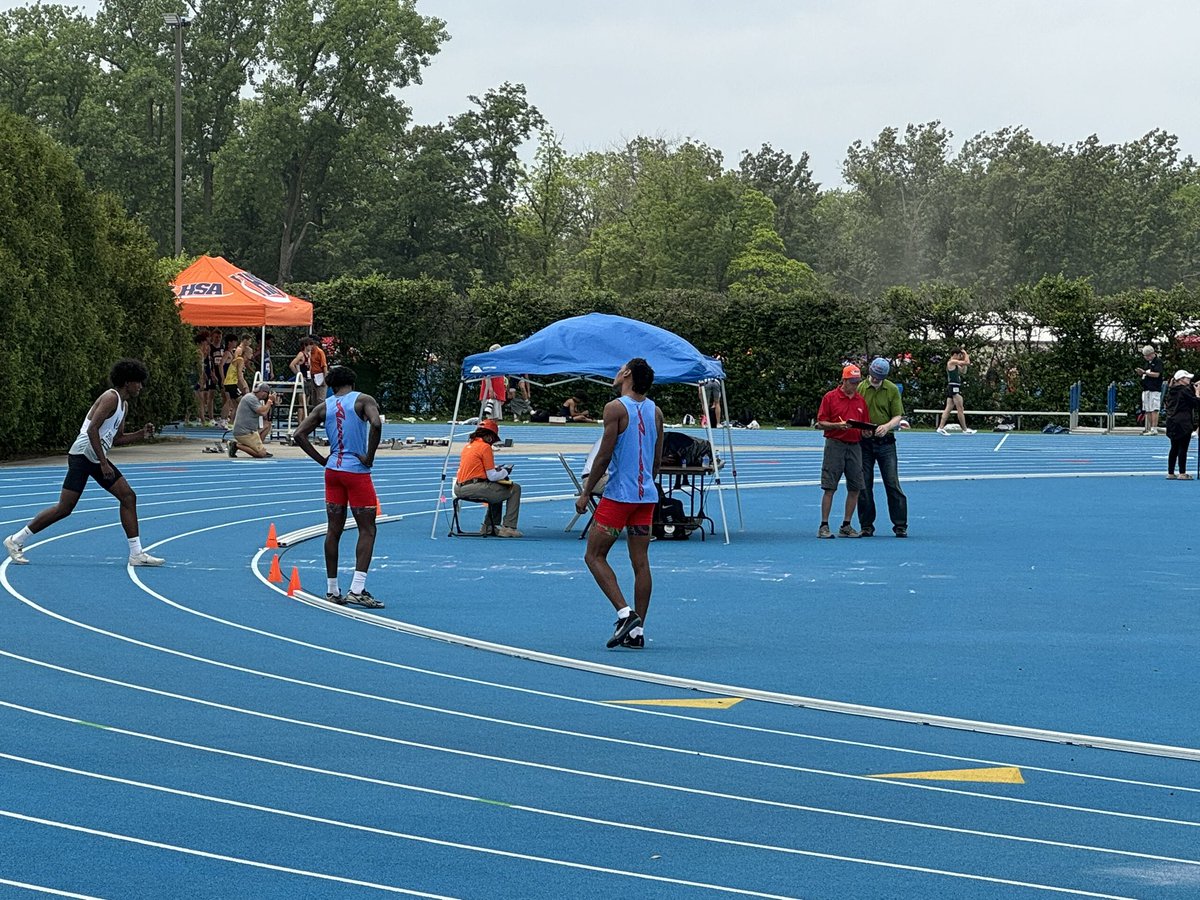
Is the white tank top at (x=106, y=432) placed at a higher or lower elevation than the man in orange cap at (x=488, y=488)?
higher

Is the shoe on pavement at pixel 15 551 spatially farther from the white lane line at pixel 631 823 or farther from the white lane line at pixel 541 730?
the white lane line at pixel 631 823

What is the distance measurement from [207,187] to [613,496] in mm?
68556

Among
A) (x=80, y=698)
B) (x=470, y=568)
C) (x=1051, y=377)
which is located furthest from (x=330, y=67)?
(x=80, y=698)

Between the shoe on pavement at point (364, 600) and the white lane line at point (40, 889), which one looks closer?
the white lane line at point (40, 889)

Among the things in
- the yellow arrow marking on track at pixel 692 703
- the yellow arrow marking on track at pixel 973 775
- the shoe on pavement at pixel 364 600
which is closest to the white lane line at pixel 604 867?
the yellow arrow marking on track at pixel 973 775

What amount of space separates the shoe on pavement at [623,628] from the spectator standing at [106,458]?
508cm

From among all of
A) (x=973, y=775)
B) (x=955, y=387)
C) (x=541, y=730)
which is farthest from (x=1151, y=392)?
(x=973, y=775)

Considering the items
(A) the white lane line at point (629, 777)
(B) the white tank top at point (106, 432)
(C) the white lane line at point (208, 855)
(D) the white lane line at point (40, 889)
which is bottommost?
(D) the white lane line at point (40, 889)

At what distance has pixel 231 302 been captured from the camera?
3334 cm

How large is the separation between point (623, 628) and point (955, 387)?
1164 inches

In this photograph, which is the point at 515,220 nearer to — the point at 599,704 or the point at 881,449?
the point at 881,449

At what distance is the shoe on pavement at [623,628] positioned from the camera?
35.1 feet

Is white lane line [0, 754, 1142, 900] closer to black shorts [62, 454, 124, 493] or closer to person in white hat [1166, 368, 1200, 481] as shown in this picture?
black shorts [62, 454, 124, 493]

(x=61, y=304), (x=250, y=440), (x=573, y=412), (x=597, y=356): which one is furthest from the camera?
(x=573, y=412)
